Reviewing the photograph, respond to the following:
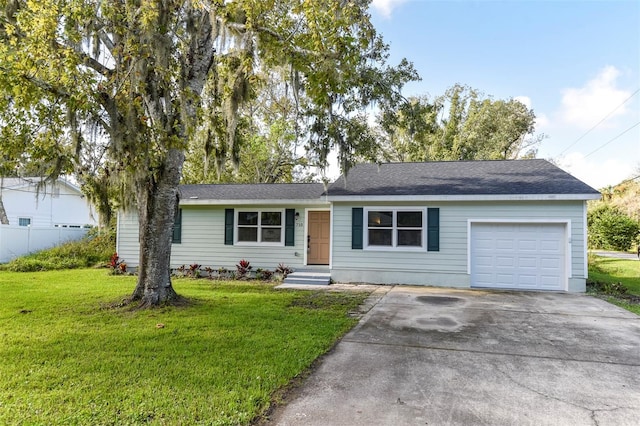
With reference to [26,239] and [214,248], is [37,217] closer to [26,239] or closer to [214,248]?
[26,239]

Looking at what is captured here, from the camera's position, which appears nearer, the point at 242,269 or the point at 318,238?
the point at 242,269

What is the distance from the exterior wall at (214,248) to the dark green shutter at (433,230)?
147 inches

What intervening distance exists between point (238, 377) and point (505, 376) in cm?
263

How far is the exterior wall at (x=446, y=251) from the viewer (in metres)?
9.05

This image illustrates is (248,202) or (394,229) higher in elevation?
(248,202)

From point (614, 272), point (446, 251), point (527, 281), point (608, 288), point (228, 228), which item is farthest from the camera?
point (614, 272)

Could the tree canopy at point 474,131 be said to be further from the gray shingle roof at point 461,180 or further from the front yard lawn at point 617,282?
the front yard lawn at point 617,282

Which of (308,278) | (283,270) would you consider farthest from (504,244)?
(283,270)

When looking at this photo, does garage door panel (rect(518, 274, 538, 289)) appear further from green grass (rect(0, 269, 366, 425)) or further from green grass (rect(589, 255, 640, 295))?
green grass (rect(0, 269, 366, 425))

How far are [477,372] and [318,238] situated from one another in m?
8.17

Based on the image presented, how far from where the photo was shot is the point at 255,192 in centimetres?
1247

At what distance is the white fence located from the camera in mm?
13758

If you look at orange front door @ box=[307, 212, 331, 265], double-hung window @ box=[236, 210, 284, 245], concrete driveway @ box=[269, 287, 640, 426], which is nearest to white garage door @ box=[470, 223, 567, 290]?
concrete driveway @ box=[269, 287, 640, 426]

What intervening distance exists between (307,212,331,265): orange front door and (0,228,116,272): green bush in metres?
7.00
